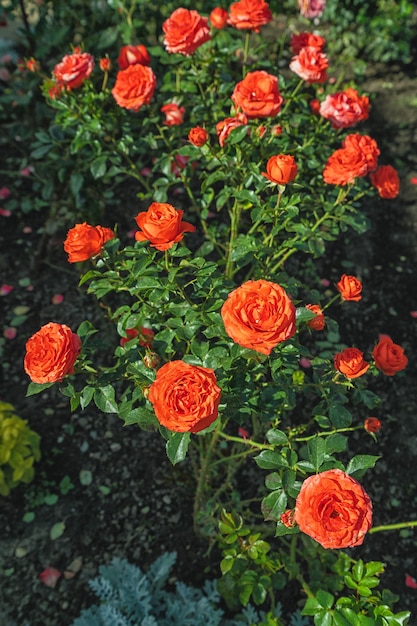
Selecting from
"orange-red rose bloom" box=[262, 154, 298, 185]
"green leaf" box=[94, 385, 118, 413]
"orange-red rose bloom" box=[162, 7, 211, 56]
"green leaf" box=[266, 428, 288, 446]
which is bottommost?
"green leaf" box=[266, 428, 288, 446]

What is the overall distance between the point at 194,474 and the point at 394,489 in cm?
85

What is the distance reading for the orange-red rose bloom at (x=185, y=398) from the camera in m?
1.03

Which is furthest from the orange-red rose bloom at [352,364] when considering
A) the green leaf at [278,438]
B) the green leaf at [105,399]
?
the green leaf at [105,399]

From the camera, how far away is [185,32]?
1.67 meters

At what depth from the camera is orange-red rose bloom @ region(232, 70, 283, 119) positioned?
1.51 metres

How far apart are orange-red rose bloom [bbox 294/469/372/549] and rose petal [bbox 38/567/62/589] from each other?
1313mm

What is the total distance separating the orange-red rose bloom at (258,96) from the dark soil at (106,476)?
143 centimetres

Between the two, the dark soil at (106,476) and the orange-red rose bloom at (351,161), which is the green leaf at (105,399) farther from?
the dark soil at (106,476)

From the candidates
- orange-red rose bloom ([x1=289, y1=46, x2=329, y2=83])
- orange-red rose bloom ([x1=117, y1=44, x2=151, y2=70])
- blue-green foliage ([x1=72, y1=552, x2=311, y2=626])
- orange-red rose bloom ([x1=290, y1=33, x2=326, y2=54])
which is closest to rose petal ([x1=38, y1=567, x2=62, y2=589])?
blue-green foliage ([x1=72, y1=552, x2=311, y2=626])

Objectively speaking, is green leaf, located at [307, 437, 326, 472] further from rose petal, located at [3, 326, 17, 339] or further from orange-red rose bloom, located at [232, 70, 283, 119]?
rose petal, located at [3, 326, 17, 339]

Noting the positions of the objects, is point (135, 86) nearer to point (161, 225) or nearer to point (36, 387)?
point (161, 225)

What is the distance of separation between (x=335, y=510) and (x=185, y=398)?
14.1 inches

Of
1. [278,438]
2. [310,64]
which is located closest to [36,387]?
[278,438]

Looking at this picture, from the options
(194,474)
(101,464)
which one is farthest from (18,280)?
(194,474)
